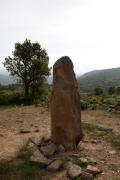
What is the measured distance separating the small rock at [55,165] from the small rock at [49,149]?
0.82 metres

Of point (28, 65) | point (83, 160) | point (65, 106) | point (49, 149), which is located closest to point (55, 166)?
point (83, 160)

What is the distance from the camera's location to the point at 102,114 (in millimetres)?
25422

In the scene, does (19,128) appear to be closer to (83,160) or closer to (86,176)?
(83,160)

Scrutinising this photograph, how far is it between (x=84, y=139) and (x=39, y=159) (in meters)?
4.43

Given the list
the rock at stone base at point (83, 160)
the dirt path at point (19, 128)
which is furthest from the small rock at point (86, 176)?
the dirt path at point (19, 128)

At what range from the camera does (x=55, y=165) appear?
37.8 ft

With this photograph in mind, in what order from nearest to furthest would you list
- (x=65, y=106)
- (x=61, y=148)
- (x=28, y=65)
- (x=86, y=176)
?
(x=86, y=176), (x=61, y=148), (x=65, y=106), (x=28, y=65)

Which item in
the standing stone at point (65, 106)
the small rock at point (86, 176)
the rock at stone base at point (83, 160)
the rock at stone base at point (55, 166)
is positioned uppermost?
the standing stone at point (65, 106)

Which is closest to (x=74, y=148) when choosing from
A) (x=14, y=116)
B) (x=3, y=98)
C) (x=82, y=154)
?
(x=82, y=154)

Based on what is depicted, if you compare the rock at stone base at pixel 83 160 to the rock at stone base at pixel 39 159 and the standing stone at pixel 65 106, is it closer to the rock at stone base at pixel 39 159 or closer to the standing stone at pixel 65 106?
the standing stone at pixel 65 106

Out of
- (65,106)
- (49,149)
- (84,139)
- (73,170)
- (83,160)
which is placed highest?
(65,106)

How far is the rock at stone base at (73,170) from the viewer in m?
10.8

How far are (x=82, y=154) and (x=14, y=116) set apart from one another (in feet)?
38.9

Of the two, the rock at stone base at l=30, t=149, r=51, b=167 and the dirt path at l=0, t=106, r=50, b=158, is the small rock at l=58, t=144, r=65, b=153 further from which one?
the dirt path at l=0, t=106, r=50, b=158
